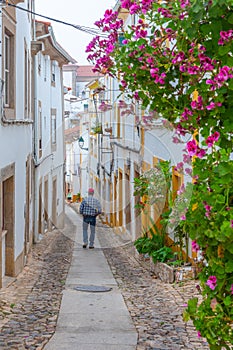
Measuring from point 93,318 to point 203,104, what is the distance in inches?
185

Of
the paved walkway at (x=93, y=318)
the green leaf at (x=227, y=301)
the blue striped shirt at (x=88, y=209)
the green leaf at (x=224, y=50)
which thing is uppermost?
the green leaf at (x=224, y=50)

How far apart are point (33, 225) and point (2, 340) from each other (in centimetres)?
1088

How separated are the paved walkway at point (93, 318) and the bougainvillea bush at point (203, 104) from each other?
3028 mm

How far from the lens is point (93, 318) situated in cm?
827

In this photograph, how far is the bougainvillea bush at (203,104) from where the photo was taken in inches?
151

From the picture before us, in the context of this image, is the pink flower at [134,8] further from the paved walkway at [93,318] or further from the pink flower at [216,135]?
the paved walkway at [93,318]

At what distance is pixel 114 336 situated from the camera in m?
7.33

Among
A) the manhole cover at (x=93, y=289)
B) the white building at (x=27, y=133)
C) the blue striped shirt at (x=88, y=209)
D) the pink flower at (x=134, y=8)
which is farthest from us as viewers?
the blue striped shirt at (x=88, y=209)

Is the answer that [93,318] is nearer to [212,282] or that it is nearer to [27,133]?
[212,282]

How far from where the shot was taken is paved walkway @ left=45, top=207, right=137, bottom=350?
23.0 ft

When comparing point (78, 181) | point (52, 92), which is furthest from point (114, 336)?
point (78, 181)

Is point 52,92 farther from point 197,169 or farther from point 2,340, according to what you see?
point 197,169

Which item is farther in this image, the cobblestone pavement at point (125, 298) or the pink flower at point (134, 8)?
the cobblestone pavement at point (125, 298)

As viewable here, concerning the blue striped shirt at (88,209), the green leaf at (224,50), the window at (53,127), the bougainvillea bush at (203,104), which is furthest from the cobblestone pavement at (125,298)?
the window at (53,127)
